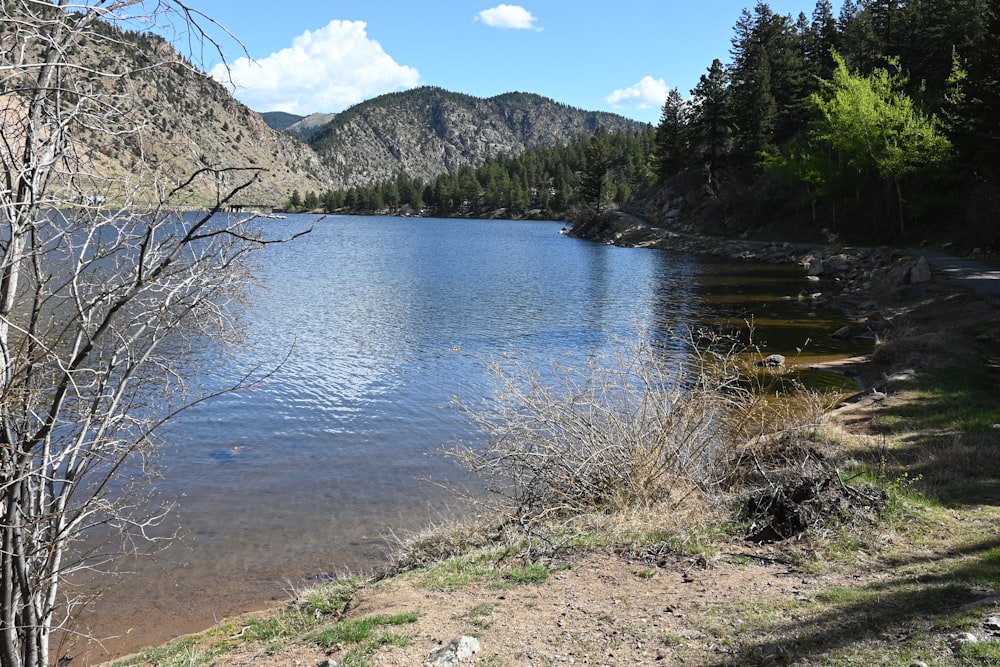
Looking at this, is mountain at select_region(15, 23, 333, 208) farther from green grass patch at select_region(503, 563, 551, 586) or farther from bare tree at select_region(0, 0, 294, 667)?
green grass patch at select_region(503, 563, 551, 586)

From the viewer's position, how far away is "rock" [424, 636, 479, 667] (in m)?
5.02

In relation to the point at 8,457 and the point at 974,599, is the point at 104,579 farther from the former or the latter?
the point at 974,599

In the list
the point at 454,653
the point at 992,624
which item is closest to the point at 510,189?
the point at 454,653

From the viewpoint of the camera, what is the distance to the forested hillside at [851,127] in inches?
1347

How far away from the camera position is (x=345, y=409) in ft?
56.1

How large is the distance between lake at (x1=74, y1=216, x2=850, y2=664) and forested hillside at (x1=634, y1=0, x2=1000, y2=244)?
870cm

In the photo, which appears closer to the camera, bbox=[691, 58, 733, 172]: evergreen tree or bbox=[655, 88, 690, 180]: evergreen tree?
bbox=[691, 58, 733, 172]: evergreen tree

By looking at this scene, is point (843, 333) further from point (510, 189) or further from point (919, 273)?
point (510, 189)

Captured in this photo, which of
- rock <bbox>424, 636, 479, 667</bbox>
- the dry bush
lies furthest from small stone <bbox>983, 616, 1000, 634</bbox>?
the dry bush

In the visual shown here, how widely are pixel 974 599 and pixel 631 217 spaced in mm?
84406

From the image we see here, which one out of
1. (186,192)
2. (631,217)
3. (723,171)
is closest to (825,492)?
(186,192)

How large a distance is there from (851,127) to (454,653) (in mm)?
46235

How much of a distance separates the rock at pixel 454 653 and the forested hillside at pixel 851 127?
34.3 m

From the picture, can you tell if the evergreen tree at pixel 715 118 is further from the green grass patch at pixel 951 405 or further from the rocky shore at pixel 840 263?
the green grass patch at pixel 951 405
